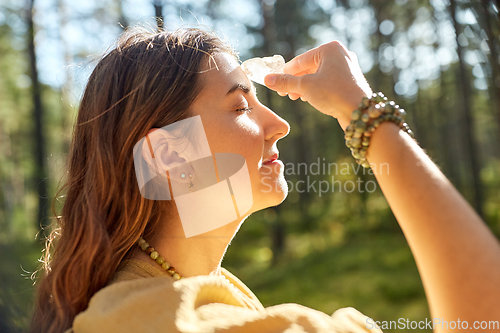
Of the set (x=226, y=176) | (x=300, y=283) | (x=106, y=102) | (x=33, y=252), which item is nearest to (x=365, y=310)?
Answer: (x=300, y=283)

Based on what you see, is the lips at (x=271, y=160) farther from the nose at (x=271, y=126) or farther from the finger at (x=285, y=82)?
the finger at (x=285, y=82)

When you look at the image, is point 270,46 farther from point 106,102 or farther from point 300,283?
point 106,102

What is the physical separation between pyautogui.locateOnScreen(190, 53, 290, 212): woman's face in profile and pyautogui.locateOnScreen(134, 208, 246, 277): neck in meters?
0.24

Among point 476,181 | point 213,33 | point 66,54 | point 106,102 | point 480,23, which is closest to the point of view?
point 106,102

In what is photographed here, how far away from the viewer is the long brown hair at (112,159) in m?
1.31

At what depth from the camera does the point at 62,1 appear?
865 cm

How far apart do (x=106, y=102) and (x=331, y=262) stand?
8.15 metres

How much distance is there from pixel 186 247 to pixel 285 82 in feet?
2.69

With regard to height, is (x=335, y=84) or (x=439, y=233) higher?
(x=335, y=84)

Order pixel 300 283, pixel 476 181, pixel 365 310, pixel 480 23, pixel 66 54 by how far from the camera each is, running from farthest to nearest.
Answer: pixel 476 181 < pixel 66 54 < pixel 300 283 < pixel 365 310 < pixel 480 23

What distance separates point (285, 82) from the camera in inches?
54.7

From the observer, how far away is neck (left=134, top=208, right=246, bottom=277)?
5.03 feet

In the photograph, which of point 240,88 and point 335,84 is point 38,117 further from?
point 335,84

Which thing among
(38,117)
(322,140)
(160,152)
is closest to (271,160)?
(160,152)
